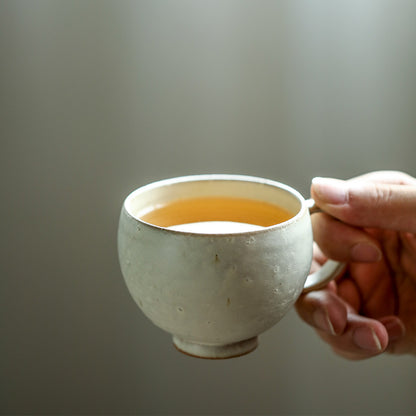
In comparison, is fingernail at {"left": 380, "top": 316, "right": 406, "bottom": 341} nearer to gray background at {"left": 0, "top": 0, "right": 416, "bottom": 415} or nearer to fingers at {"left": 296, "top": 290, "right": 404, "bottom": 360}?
fingers at {"left": 296, "top": 290, "right": 404, "bottom": 360}

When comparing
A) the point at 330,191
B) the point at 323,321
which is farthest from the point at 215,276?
the point at 323,321

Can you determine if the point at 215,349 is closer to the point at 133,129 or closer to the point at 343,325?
the point at 343,325

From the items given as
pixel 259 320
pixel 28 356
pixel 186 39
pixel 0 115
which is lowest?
pixel 28 356

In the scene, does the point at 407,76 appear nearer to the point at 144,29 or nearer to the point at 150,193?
the point at 144,29

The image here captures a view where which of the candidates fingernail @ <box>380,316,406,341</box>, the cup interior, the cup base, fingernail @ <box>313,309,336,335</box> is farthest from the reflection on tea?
fingernail @ <box>380,316,406,341</box>

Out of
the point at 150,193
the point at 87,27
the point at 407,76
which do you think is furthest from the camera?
the point at 407,76

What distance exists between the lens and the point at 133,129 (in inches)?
39.2

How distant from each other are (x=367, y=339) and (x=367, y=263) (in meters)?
0.12

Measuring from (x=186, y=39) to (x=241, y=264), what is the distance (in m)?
0.57

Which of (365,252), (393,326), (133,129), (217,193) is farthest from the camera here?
(133,129)

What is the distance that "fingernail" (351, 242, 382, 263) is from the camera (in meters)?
0.75

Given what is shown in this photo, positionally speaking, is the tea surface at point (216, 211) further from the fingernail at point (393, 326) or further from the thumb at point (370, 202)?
the fingernail at point (393, 326)

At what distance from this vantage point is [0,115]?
3.16 ft

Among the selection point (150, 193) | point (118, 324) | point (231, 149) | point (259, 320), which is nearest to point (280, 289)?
point (259, 320)
